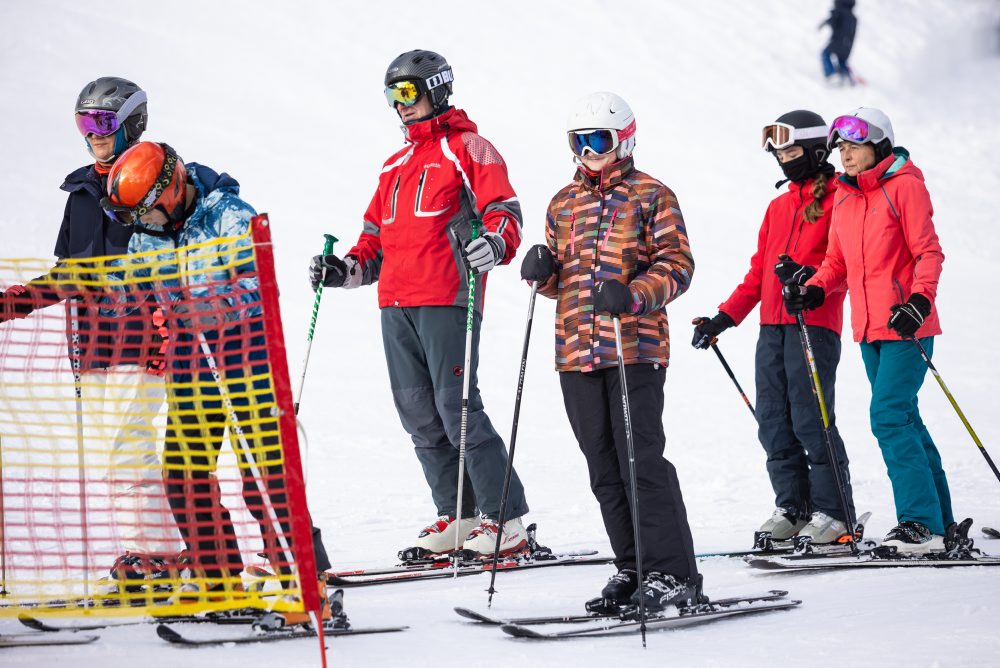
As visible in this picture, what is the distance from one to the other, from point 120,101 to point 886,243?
372 centimetres

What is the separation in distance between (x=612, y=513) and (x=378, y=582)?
124cm

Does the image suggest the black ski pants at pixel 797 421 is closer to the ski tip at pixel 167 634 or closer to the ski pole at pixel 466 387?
the ski pole at pixel 466 387

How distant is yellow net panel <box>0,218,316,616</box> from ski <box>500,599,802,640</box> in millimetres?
831

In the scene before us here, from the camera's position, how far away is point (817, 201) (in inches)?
238

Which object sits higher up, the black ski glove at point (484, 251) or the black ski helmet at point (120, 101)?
the black ski helmet at point (120, 101)

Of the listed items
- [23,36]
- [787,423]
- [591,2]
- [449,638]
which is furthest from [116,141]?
[591,2]

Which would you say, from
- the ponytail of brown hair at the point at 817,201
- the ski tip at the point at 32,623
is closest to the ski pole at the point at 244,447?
the ski tip at the point at 32,623

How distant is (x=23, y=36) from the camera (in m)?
21.4

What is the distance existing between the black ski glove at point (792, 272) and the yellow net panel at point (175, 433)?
2.64 m

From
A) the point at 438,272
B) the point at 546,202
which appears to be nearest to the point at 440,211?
the point at 438,272

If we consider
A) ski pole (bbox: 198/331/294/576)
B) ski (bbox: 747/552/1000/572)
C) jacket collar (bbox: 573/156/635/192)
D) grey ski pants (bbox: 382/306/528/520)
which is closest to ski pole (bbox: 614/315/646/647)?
jacket collar (bbox: 573/156/635/192)

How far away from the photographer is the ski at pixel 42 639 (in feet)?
12.5

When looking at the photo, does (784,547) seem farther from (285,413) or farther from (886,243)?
(285,413)

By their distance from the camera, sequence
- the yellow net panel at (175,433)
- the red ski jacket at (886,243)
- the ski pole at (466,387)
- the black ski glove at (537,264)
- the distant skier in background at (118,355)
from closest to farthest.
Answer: the yellow net panel at (175,433) < the distant skier in background at (118,355) < the black ski glove at (537,264) < the ski pole at (466,387) < the red ski jacket at (886,243)
